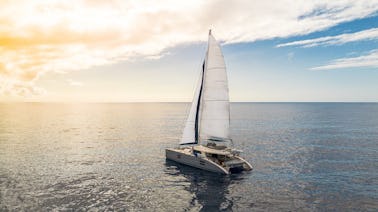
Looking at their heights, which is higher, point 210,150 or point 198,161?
point 210,150

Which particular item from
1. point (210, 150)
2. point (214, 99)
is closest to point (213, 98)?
point (214, 99)

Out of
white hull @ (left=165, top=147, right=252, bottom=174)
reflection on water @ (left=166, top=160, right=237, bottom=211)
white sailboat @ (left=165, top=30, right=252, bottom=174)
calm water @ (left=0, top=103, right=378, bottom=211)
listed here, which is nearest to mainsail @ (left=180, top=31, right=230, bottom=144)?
white sailboat @ (left=165, top=30, right=252, bottom=174)

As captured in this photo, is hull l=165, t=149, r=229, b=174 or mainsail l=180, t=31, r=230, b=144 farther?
mainsail l=180, t=31, r=230, b=144

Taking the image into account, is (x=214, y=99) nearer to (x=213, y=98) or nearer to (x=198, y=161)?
(x=213, y=98)

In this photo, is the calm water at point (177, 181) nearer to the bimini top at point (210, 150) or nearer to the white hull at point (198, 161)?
the white hull at point (198, 161)

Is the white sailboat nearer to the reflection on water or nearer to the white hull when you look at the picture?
the white hull

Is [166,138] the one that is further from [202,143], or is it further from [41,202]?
[41,202]

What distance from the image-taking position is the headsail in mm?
39969

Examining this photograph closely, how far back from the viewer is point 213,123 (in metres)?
41.8

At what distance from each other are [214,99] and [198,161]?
9410 millimetres

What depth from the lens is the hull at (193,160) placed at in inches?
1485

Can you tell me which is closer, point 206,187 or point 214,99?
point 206,187

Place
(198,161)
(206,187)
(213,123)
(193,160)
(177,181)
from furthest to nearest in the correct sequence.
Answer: (213,123) → (193,160) → (198,161) → (177,181) → (206,187)

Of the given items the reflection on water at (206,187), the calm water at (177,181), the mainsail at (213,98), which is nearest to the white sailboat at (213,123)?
the mainsail at (213,98)
